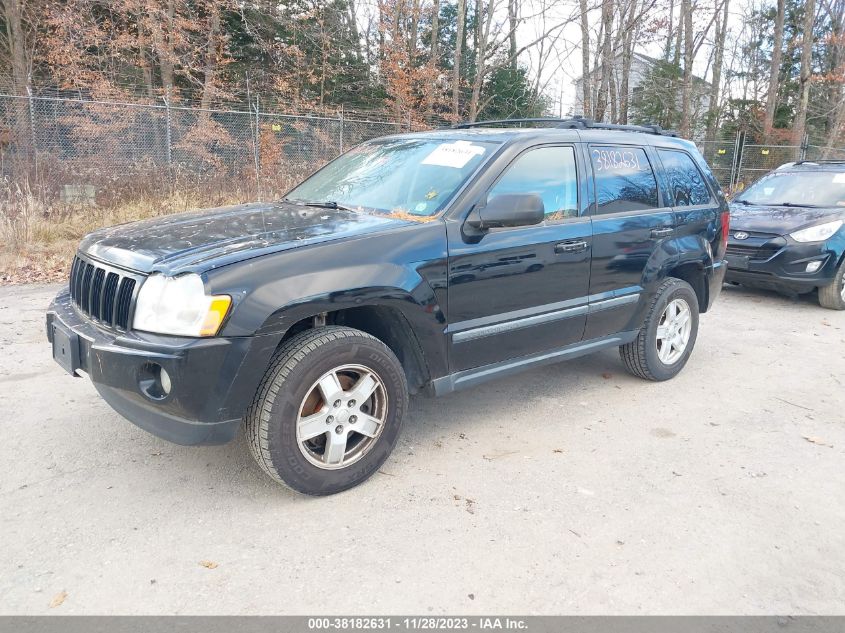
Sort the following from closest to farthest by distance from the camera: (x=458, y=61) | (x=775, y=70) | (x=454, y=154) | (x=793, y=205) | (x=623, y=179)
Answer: (x=454, y=154) → (x=623, y=179) → (x=793, y=205) → (x=458, y=61) → (x=775, y=70)

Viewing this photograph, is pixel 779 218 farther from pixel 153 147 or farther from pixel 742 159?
pixel 742 159

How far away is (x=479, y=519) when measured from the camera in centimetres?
310

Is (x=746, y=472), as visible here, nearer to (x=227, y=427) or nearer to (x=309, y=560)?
(x=309, y=560)

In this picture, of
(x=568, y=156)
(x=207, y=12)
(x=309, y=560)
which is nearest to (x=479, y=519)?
(x=309, y=560)

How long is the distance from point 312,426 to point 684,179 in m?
3.62

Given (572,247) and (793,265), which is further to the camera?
(793,265)

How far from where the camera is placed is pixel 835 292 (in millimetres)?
7719

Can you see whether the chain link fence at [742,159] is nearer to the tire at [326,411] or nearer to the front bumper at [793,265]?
the front bumper at [793,265]

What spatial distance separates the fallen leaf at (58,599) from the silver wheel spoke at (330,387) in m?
1.30

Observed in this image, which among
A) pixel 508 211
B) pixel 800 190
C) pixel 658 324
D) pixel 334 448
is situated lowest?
pixel 334 448

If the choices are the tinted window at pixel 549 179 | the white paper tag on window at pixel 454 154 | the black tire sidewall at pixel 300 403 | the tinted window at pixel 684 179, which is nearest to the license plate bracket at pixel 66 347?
the black tire sidewall at pixel 300 403

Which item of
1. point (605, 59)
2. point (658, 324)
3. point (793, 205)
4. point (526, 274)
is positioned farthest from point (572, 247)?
Answer: point (605, 59)

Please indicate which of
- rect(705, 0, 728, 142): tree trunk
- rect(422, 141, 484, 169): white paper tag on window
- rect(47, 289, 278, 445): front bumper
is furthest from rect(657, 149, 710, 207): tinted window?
rect(705, 0, 728, 142): tree trunk

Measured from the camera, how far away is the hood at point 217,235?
2994mm
